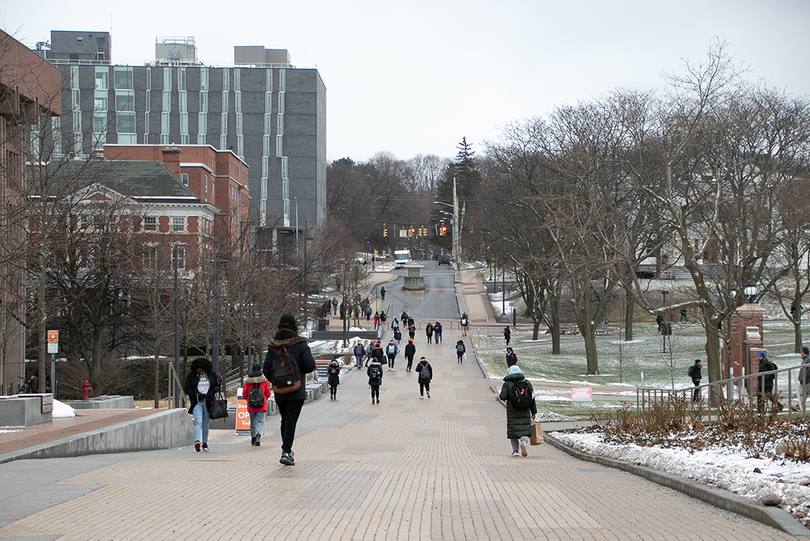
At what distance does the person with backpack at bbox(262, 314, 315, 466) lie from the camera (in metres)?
8.88

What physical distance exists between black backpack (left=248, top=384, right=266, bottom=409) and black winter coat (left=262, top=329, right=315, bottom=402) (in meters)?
3.43

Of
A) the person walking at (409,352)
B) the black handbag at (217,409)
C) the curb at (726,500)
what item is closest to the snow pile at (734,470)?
the curb at (726,500)

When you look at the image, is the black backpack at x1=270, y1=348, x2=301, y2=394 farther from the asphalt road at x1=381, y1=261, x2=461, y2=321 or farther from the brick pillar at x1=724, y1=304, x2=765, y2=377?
the asphalt road at x1=381, y1=261, x2=461, y2=321

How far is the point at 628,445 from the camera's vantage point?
11.4 meters

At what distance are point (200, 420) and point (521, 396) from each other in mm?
5067

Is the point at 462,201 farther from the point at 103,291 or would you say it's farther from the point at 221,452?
the point at 221,452

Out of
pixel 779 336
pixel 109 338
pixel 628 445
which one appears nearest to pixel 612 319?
pixel 779 336

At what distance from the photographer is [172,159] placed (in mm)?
71375

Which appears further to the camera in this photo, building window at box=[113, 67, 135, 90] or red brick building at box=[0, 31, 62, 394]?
building window at box=[113, 67, 135, 90]

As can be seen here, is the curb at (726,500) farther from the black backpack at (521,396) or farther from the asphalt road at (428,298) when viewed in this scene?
the asphalt road at (428,298)

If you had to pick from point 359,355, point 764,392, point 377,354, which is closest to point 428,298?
point 359,355

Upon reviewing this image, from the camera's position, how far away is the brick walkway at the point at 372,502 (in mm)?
5867

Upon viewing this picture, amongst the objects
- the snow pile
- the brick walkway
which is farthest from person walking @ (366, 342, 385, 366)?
the snow pile

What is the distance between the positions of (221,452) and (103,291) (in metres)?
29.6
